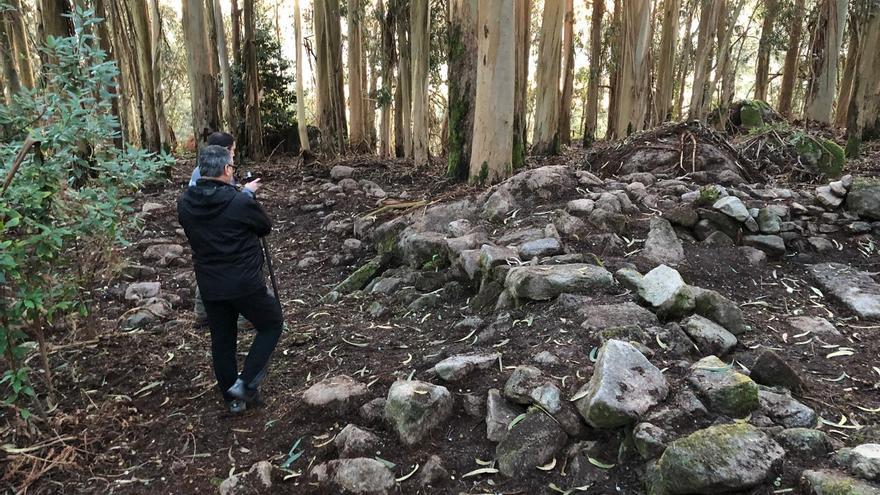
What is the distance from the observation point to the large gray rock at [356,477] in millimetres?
2699

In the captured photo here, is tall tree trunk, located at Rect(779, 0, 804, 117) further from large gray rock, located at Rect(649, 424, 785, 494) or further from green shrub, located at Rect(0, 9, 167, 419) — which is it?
green shrub, located at Rect(0, 9, 167, 419)

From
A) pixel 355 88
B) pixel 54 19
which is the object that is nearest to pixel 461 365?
pixel 54 19

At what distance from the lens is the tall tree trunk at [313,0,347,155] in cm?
1215

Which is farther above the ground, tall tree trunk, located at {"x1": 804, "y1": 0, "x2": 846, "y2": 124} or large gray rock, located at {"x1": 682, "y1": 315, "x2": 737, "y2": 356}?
tall tree trunk, located at {"x1": 804, "y1": 0, "x2": 846, "y2": 124}

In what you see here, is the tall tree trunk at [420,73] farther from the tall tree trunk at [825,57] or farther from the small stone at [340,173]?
the tall tree trunk at [825,57]

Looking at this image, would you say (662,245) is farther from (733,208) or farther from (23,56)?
(23,56)

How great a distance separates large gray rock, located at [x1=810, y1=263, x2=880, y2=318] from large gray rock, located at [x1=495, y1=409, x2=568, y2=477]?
8.83ft

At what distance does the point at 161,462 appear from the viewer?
123 inches

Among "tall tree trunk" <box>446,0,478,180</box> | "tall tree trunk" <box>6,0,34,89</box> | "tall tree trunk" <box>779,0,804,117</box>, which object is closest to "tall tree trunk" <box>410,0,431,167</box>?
"tall tree trunk" <box>446,0,478,180</box>

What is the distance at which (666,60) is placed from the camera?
15.9 m

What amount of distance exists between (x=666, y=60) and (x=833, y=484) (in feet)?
52.1

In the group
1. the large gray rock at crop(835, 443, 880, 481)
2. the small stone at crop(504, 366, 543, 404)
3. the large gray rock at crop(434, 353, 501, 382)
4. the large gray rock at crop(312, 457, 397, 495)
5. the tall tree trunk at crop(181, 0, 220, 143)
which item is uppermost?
the tall tree trunk at crop(181, 0, 220, 143)

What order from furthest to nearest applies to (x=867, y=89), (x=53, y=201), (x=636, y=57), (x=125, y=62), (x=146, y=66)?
1. (x=125, y=62)
2. (x=146, y=66)
3. (x=636, y=57)
4. (x=867, y=89)
5. (x=53, y=201)

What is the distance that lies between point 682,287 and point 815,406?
1045mm
